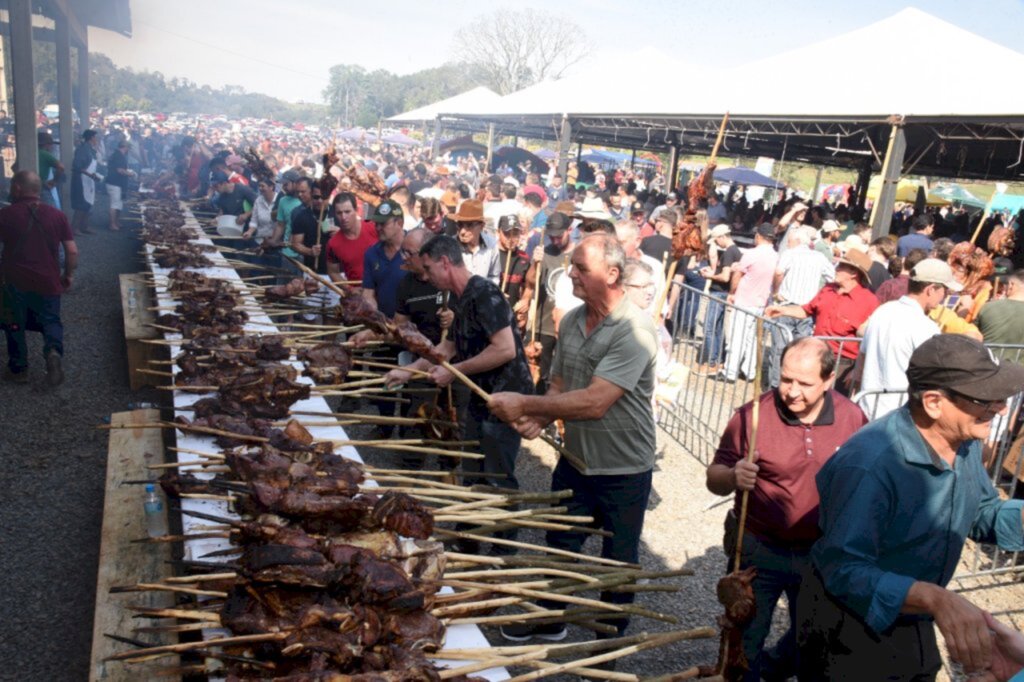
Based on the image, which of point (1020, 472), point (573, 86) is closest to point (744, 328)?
point (1020, 472)

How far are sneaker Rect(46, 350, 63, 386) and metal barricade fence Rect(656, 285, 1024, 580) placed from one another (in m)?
6.75

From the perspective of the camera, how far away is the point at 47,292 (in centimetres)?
810

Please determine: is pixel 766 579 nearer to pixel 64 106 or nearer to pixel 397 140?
pixel 64 106

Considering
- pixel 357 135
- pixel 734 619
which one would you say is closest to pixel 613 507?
pixel 734 619

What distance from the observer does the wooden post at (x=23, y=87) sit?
12773mm

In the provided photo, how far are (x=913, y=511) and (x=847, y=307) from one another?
5.74 metres

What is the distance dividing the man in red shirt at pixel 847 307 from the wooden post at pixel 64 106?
57.1 feet

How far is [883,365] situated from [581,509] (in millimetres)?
3317

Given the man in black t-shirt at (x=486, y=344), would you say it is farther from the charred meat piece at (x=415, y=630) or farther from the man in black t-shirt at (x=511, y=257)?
the man in black t-shirt at (x=511, y=257)

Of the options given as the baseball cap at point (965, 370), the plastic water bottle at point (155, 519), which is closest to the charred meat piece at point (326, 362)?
the plastic water bottle at point (155, 519)

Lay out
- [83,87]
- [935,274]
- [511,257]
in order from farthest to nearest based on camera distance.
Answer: [83,87] → [511,257] → [935,274]

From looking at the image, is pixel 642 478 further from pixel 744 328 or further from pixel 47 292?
pixel 47 292

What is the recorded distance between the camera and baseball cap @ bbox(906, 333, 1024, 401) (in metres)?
2.51

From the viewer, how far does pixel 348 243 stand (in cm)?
853
